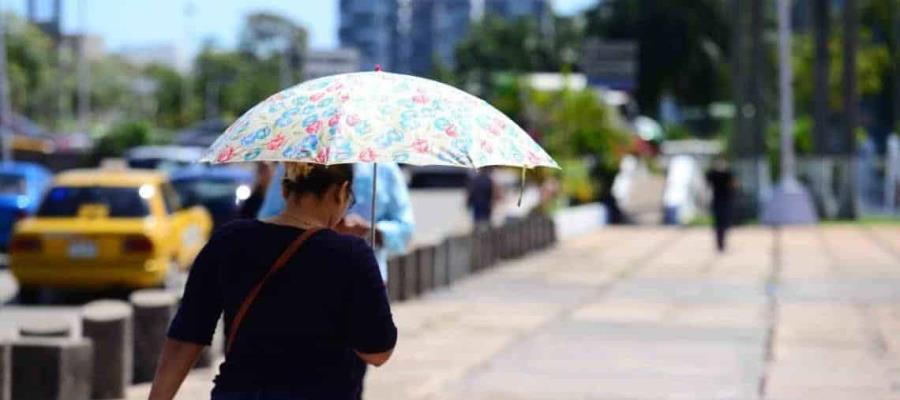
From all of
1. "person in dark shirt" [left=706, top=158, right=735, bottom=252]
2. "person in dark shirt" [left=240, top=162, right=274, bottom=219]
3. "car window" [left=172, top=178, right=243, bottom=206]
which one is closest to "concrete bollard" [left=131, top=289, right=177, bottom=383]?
"person in dark shirt" [left=240, top=162, right=274, bottom=219]

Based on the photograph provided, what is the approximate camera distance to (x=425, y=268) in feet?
62.5

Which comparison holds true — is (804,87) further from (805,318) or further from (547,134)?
(805,318)

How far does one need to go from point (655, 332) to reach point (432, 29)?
33338 mm

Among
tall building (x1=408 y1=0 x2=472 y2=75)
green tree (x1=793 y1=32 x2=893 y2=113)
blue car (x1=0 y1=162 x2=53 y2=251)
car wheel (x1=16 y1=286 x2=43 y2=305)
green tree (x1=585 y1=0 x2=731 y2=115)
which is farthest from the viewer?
green tree (x1=585 y1=0 x2=731 y2=115)

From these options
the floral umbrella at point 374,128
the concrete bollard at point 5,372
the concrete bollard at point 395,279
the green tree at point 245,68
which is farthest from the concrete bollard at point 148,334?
the green tree at point 245,68

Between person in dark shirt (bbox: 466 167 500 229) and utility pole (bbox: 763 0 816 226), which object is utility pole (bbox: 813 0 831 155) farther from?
person in dark shirt (bbox: 466 167 500 229)

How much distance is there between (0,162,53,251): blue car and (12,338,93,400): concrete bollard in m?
13.2

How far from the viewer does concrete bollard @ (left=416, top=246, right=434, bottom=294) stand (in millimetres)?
18750

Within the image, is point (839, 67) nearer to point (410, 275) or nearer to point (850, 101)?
point (850, 101)

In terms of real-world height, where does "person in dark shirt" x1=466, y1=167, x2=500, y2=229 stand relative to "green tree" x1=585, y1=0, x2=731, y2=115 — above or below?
below

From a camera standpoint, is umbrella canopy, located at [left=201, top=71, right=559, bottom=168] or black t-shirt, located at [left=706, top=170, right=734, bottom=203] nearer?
umbrella canopy, located at [left=201, top=71, right=559, bottom=168]

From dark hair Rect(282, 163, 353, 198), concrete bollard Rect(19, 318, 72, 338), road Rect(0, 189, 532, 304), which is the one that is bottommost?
road Rect(0, 189, 532, 304)

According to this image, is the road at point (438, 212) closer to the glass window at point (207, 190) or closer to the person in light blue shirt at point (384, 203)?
the glass window at point (207, 190)

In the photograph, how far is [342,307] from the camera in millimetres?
4672
